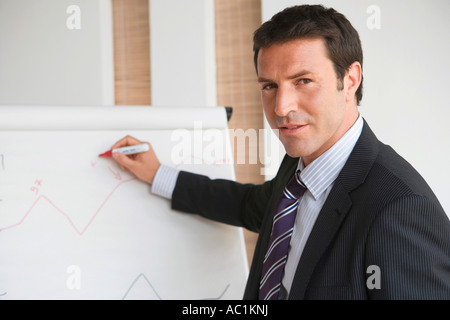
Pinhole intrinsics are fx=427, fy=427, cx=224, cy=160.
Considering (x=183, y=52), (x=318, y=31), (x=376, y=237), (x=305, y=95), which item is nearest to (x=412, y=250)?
(x=376, y=237)

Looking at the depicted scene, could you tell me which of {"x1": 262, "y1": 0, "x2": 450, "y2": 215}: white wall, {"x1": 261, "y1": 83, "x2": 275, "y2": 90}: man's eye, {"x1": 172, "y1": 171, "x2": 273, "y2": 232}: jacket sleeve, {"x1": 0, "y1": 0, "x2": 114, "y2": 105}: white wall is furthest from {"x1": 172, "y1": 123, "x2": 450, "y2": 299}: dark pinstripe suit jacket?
{"x1": 0, "y1": 0, "x2": 114, "y2": 105}: white wall

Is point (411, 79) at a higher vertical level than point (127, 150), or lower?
higher

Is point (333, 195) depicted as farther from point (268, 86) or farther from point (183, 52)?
point (183, 52)

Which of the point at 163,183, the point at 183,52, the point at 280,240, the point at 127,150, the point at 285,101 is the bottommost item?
the point at 280,240

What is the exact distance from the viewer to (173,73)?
7.01 ft

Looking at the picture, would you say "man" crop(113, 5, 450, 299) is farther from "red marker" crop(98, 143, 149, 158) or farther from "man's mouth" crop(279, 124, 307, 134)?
"red marker" crop(98, 143, 149, 158)

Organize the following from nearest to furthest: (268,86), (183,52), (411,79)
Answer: (268,86)
(411,79)
(183,52)

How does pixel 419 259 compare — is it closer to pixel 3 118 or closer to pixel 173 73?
pixel 3 118

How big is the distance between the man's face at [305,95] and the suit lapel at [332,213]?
0.31ft

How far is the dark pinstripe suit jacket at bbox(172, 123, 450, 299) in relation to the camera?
75 centimetres

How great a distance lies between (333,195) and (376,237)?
15 cm

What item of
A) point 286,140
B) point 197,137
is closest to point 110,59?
point 197,137

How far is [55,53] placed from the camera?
2219mm

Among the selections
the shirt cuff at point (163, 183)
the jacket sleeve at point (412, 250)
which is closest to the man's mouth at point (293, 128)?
the jacket sleeve at point (412, 250)
